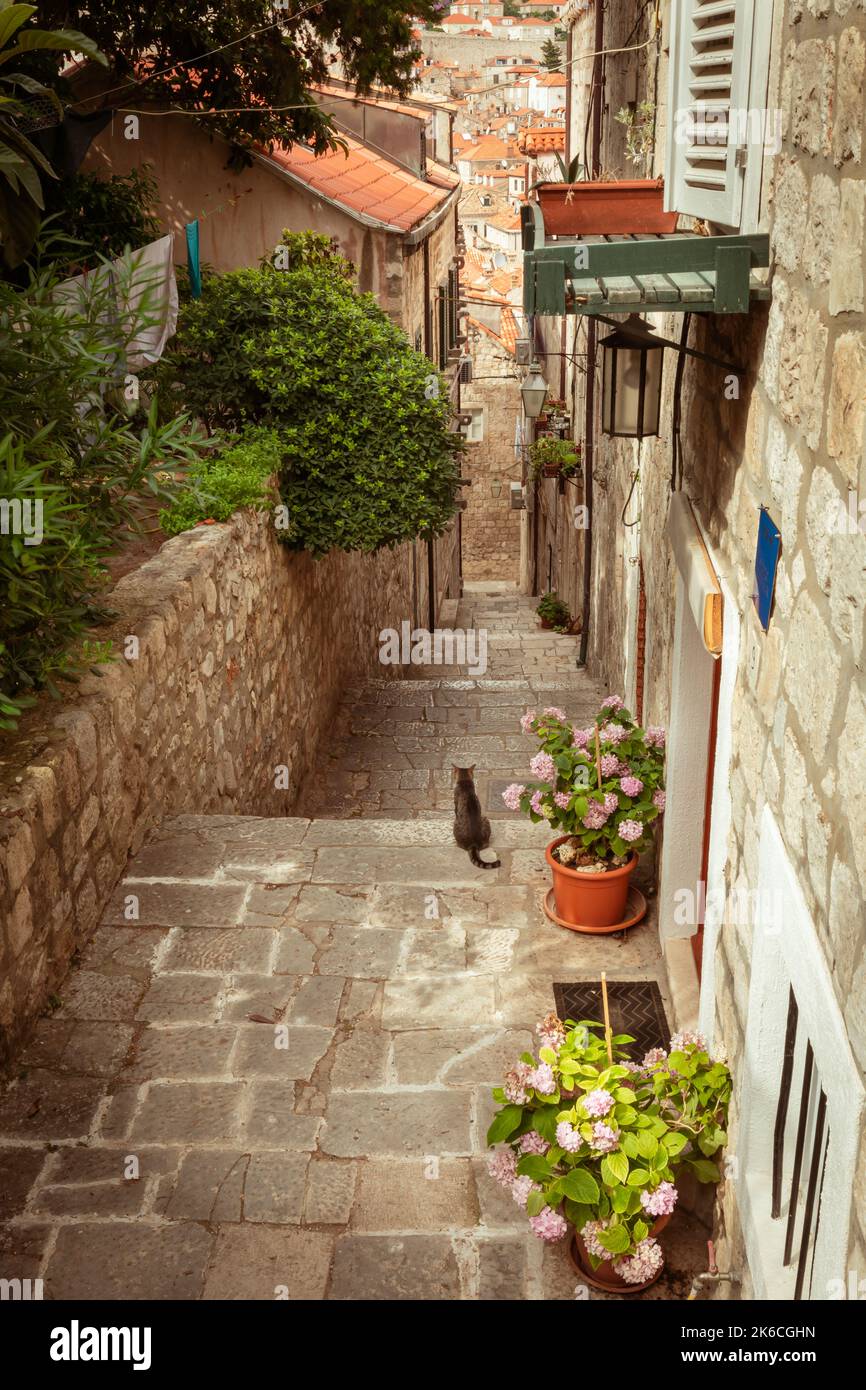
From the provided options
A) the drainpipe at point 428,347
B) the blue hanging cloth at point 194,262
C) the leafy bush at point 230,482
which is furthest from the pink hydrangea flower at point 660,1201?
the drainpipe at point 428,347

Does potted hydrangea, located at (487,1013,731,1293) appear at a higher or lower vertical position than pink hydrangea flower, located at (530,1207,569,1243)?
higher

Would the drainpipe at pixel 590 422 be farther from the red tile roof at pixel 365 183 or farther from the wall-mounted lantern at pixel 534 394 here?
the red tile roof at pixel 365 183

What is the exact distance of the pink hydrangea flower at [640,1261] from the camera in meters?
3.47

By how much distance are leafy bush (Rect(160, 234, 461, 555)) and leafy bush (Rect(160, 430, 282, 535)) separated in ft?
0.73

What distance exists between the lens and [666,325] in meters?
5.86

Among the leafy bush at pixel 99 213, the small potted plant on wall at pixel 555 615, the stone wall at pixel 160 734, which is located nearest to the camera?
the stone wall at pixel 160 734

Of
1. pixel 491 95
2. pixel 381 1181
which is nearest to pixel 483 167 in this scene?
pixel 491 95

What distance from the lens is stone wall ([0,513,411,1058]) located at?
468 centimetres

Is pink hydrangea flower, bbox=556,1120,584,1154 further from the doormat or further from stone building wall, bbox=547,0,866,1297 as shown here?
the doormat

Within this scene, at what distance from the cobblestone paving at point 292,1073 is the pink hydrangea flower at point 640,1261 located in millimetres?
224

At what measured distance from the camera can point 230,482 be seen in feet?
27.6

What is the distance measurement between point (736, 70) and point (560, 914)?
3.60m

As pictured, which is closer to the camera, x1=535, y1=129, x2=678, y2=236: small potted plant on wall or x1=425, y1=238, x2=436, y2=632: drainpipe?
x1=535, y1=129, x2=678, y2=236: small potted plant on wall

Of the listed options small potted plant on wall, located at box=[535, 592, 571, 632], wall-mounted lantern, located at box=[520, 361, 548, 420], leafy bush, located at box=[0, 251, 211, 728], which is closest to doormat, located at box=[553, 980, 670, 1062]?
leafy bush, located at box=[0, 251, 211, 728]
